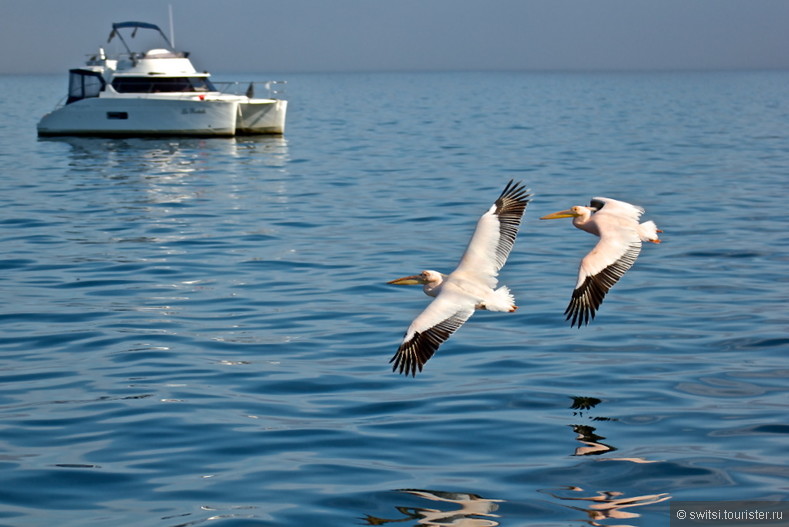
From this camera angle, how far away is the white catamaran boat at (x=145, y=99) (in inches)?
1671

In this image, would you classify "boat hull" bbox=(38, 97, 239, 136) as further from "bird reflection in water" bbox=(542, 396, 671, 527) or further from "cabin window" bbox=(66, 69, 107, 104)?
"bird reflection in water" bbox=(542, 396, 671, 527)

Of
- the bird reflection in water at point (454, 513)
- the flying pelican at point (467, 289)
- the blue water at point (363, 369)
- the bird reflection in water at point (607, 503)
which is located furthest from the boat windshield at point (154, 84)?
the bird reflection in water at point (607, 503)

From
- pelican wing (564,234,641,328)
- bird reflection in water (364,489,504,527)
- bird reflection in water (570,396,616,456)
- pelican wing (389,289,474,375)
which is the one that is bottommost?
bird reflection in water (364,489,504,527)

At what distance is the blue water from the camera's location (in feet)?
28.6

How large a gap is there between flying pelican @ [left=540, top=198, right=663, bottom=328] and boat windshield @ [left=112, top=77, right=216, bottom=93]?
31908 mm

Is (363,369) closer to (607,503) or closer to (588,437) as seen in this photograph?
(588,437)

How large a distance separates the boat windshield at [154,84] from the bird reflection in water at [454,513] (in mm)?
36297

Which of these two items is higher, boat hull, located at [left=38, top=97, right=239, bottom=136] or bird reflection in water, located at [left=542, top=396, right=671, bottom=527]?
boat hull, located at [left=38, top=97, right=239, bottom=136]

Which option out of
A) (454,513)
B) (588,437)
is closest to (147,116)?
(588,437)

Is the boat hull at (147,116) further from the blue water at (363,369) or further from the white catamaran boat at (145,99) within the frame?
the blue water at (363,369)

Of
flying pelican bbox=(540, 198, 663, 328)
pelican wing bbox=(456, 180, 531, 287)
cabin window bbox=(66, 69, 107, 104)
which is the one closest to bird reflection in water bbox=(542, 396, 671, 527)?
flying pelican bbox=(540, 198, 663, 328)

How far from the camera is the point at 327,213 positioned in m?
24.8

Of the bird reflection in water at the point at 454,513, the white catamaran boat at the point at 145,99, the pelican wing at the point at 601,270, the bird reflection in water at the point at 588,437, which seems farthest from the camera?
the white catamaran boat at the point at 145,99

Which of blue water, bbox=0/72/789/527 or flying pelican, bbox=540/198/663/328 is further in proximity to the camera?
flying pelican, bbox=540/198/663/328
